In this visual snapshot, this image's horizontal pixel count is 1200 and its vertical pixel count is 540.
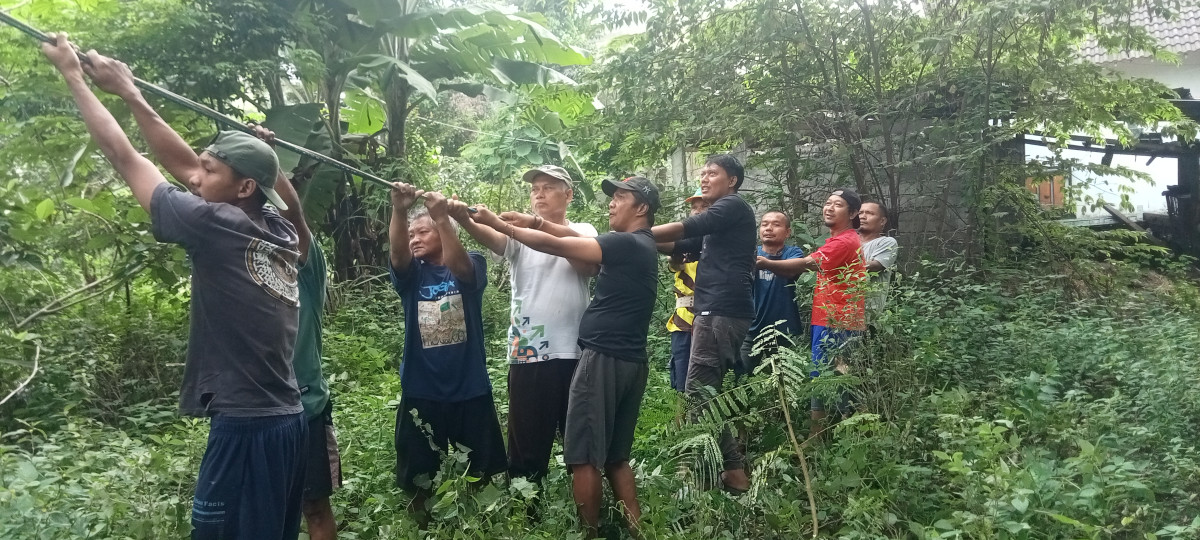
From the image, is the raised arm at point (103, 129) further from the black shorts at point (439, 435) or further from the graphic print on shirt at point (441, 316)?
the black shorts at point (439, 435)

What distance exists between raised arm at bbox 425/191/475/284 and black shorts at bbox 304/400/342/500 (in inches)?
27.4

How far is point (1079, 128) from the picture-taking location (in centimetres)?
625

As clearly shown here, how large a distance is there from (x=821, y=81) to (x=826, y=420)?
3.27m

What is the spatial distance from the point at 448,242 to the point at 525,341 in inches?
20.7

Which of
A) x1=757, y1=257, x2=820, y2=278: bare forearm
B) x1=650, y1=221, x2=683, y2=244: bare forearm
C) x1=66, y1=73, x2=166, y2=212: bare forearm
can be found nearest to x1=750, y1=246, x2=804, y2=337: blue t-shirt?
x1=757, y1=257, x2=820, y2=278: bare forearm

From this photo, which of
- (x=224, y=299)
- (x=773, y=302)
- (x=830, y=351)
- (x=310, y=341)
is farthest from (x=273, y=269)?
(x=773, y=302)

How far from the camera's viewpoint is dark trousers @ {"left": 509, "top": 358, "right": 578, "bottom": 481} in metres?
3.42

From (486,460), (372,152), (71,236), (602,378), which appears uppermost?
(372,152)

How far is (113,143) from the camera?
85.0 inches

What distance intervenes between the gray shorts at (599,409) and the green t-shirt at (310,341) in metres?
0.91

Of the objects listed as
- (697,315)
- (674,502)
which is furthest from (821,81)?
(674,502)

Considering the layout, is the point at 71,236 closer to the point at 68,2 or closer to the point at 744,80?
the point at 68,2

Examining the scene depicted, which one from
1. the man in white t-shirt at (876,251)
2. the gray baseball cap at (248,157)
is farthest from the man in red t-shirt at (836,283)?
the gray baseball cap at (248,157)

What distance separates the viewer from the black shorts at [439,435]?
335cm
